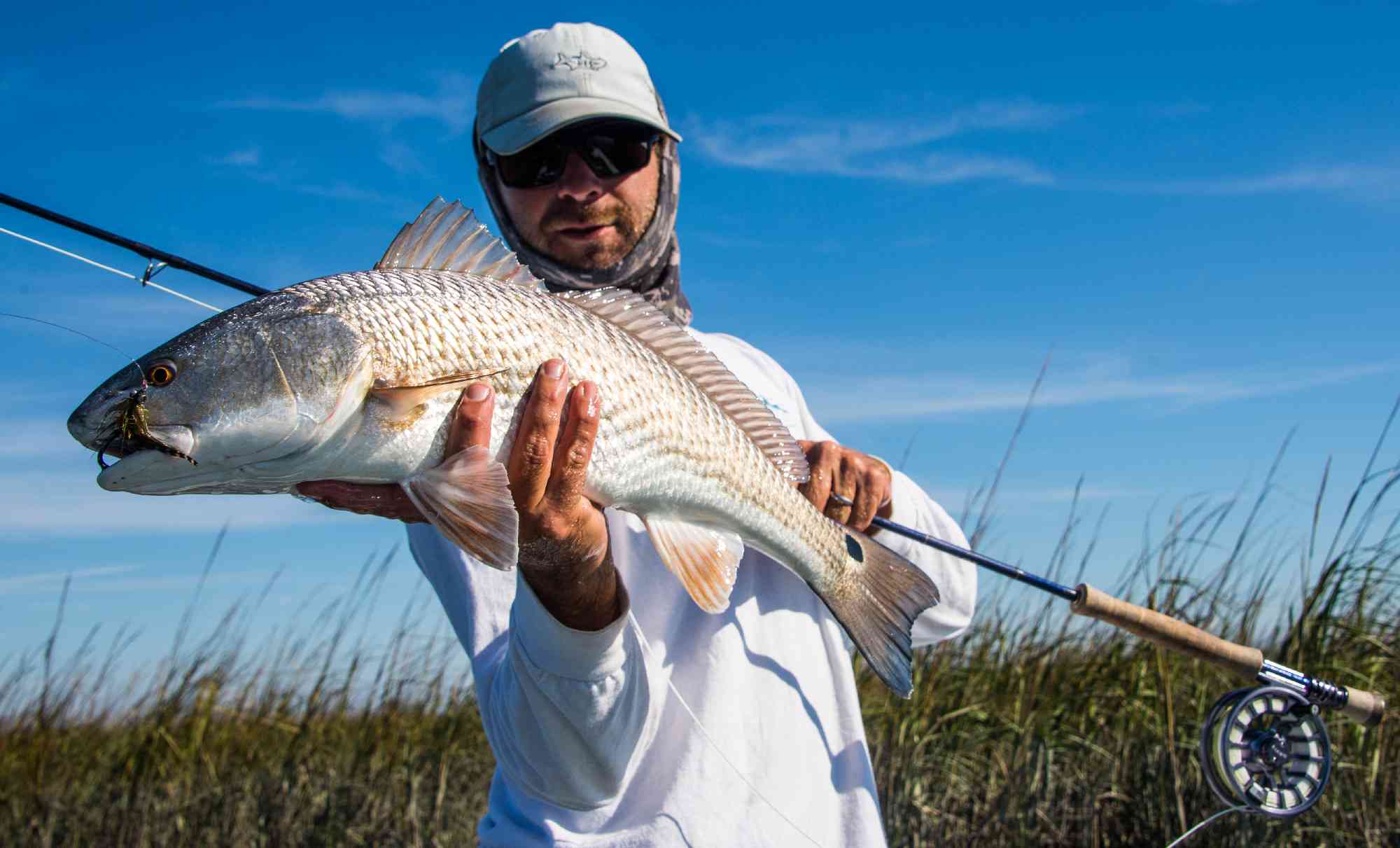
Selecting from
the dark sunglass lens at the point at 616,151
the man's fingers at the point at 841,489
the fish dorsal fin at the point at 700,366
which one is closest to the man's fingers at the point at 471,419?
the fish dorsal fin at the point at 700,366

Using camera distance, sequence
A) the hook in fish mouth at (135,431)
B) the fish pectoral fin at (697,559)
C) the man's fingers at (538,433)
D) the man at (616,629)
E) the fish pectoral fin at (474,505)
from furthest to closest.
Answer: the fish pectoral fin at (697,559)
the man at (616,629)
the man's fingers at (538,433)
the fish pectoral fin at (474,505)
the hook in fish mouth at (135,431)

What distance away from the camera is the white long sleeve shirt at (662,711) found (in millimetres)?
2455

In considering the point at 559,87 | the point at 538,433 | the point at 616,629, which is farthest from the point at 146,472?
the point at 559,87

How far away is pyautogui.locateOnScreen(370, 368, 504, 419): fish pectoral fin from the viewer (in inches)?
80.1

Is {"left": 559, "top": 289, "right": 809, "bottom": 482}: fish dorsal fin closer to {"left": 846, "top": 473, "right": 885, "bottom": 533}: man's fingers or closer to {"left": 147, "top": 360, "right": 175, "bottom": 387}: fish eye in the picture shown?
{"left": 846, "top": 473, "right": 885, "bottom": 533}: man's fingers

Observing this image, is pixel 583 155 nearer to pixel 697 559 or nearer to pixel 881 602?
pixel 697 559

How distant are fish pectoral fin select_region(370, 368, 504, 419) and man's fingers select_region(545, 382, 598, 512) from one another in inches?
8.7

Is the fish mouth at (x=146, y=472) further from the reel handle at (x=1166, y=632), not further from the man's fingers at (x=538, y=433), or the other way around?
the reel handle at (x=1166, y=632)

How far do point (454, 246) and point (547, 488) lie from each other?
533 millimetres

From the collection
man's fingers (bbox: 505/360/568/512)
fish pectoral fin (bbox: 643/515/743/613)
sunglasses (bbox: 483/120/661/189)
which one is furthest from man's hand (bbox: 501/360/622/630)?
sunglasses (bbox: 483/120/661/189)

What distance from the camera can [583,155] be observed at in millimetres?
3266

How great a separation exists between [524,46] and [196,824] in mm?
5041

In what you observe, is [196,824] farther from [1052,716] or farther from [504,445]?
[504,445]

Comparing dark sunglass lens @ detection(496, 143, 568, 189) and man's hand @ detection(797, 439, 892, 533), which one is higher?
dark sunglass lens @ detection(496, 143, 568, 189)
